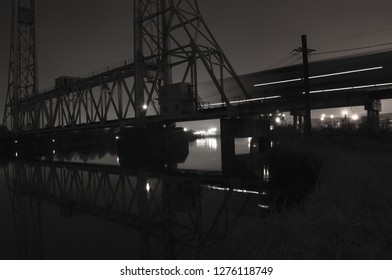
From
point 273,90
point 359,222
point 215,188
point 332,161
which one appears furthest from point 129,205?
point 273,90

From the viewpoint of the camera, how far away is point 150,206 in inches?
394

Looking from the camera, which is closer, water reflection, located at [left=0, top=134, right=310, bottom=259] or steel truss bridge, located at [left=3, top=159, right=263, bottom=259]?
water reflection, located at [left=0, top=134, right=310, bottom=259]

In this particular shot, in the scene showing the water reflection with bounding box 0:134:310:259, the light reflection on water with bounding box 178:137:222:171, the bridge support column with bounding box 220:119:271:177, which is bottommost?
the water reflection with bounding box 0:134:310:259

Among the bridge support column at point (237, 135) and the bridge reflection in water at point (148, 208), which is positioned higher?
the bridge support column at point (237, 135)

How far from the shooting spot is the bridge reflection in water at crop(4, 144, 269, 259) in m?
6.25

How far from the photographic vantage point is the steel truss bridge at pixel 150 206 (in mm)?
6480

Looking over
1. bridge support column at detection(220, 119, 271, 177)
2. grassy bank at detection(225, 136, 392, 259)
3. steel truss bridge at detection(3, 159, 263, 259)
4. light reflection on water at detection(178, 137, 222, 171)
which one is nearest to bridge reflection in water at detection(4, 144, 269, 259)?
steel truss bridge at detection(3, 159, 263, 259)

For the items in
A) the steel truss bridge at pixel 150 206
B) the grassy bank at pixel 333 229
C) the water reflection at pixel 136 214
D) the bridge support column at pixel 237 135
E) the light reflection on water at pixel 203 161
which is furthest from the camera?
the bridge support column at pixel 237 135

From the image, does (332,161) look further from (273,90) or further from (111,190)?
(273,90)

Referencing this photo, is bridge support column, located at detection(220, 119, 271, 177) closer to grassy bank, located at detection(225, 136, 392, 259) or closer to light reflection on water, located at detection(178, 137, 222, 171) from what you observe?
light reflection on water, located at detection(178, 137, 222, 171)

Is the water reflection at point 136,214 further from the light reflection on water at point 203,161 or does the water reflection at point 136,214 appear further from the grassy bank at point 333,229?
the light reflection on water at point 203,161

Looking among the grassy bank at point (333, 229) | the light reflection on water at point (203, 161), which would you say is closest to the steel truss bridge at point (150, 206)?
the grassy bank at point (333, 229)

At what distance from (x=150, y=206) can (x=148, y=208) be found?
259 mm
